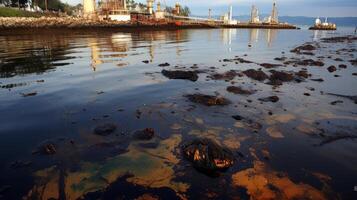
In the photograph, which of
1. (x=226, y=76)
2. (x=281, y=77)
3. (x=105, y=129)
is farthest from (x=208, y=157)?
(x=281, y=77)

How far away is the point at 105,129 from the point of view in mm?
8930

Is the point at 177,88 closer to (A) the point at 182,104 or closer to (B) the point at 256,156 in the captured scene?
(A) the point at 182,104

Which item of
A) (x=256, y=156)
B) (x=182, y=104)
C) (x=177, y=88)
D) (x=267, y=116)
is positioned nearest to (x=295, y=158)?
(x=256, y=156)

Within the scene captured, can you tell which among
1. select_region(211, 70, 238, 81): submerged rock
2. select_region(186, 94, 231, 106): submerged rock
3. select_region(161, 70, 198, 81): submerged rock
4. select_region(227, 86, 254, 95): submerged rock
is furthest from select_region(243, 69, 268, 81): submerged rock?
select_region(186, 94, 231, 106): submerged rock

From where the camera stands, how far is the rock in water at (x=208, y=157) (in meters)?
6.79

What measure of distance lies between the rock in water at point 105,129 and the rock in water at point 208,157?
2.97 metres

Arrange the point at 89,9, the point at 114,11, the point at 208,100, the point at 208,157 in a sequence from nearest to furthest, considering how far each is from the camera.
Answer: the point at 208,157 < the point at 208,100 < the point at 114,11 < the point at 89,9

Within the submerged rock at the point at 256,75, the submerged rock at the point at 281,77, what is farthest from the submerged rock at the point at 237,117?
the submerged rock at the point at 281,77

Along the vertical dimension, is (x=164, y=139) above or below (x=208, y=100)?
below

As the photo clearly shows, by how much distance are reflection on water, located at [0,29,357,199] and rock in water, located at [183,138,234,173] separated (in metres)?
0.22

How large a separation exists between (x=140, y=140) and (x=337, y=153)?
6.14 m

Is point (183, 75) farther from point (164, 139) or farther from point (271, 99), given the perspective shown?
point (164, 139)

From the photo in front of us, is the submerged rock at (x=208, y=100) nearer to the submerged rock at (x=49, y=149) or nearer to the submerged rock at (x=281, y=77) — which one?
the submerged rock at (x=281, y=77)

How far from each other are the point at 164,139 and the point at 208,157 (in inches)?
80.3
